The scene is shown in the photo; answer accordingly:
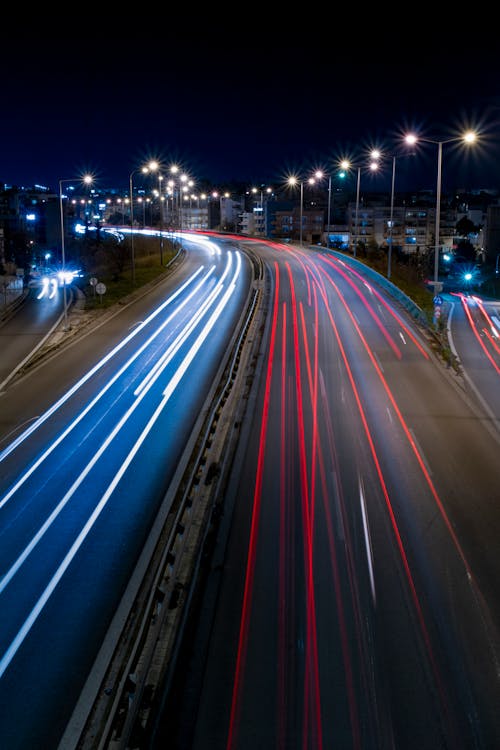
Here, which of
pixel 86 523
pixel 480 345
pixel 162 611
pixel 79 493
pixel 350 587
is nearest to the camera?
pixel 162 611

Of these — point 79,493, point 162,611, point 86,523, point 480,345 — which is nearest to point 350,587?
point 162,611

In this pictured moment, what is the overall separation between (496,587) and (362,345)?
1819cm

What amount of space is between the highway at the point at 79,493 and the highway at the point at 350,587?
4.82ft

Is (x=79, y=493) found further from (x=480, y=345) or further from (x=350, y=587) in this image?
(x=480, y=345)

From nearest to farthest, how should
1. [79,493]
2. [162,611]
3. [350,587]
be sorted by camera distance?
[162,611], [350,587], [79,493]

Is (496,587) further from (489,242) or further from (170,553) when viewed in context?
(489,242)

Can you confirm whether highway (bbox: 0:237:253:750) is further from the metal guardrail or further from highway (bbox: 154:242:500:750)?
highway (bbox: 154:242:500:750)

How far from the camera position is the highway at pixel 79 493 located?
8.34m

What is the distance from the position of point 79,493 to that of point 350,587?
639 cm

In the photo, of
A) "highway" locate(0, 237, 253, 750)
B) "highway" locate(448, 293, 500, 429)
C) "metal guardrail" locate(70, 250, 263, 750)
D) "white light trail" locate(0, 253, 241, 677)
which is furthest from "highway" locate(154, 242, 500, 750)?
"white light trail" locate(0, 253, 241, 677)

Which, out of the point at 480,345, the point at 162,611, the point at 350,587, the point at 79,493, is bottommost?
the point at 350,587

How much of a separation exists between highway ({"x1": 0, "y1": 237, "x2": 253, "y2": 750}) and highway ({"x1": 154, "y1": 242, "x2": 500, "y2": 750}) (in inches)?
57.9

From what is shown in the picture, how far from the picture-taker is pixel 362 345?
27766 mm

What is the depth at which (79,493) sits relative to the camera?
1367 cm
